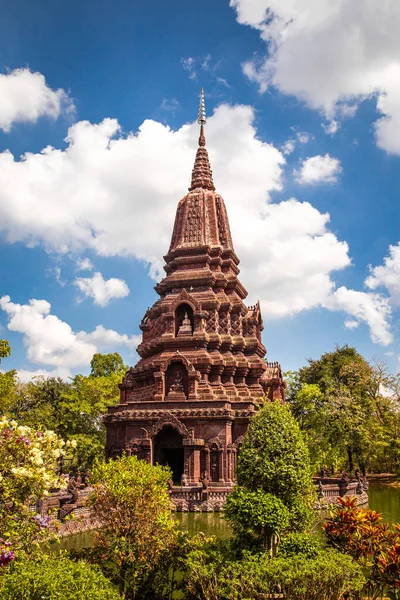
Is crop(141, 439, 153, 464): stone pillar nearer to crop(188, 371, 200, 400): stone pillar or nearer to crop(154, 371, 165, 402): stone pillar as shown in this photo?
crop(154, 371, 165, 402): stone pillar

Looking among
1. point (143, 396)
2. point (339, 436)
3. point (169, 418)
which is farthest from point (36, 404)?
point (339, 436)

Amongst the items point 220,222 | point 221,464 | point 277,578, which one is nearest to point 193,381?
point 221,464

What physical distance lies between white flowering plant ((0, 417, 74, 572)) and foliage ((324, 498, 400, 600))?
6.41 metres

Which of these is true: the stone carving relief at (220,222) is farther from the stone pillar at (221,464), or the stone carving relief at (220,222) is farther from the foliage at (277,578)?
the foliage at (277,578)

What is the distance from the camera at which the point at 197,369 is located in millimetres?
33688

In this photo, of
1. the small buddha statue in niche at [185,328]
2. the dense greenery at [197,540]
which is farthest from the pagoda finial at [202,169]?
the dense greenery at [197,540]

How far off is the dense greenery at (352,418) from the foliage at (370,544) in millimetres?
26017

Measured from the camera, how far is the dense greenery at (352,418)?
41344 millimetres

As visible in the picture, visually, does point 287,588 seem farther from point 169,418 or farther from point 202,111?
point 202,111

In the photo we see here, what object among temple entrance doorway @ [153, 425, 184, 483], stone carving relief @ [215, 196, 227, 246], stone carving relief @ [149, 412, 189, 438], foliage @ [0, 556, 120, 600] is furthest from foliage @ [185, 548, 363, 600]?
stone carving relief @ [215, 196, 227, 246]

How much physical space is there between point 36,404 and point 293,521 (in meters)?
42.4

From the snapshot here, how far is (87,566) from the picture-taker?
977cm

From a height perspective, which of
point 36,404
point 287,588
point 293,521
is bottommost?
point 287,588

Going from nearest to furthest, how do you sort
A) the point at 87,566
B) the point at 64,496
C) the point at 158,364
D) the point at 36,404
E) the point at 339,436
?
the point at 87,566 < the point at 64,496 < the point at 158,364 < the point at 339,436 < the point at 36,404
